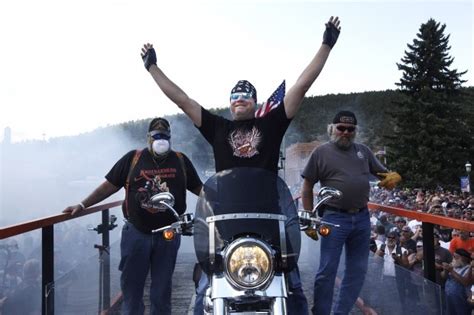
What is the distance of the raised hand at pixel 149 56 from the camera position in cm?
311

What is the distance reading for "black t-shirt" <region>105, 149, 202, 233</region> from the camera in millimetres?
3578

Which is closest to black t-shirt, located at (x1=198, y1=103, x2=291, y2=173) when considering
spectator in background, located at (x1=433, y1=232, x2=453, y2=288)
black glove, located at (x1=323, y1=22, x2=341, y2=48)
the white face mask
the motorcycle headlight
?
black glove, located at (x1=323, y1=22, x2=341, y2=48)

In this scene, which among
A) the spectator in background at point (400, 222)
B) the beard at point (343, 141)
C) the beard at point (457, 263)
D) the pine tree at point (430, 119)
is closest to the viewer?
the beard at point (343, 141)

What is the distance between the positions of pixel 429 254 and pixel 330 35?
5.77ft

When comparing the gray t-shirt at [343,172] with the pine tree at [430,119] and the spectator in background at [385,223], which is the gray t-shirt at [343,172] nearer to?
the spectator in background at [385,223]

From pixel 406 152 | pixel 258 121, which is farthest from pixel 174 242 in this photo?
pixel 406 152

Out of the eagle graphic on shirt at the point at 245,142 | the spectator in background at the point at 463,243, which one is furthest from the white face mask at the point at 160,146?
the spectator in background at the point at 463,243

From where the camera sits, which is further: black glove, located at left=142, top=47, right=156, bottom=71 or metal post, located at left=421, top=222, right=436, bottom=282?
metal post, located at left=421, top=222, right=436, bottom=282

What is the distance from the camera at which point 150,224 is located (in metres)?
3.59

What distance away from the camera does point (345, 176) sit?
373cm

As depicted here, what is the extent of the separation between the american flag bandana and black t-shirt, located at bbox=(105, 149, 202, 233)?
3.20 ft

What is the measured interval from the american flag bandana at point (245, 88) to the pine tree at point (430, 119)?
30777 mm

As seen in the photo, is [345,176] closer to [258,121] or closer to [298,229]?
[258,121]

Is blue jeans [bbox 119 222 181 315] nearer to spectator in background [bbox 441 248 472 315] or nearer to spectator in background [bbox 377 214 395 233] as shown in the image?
spectator in background [bbox 441 248 472 315]
